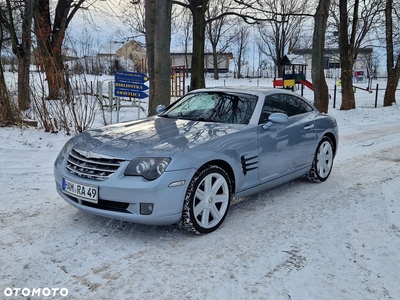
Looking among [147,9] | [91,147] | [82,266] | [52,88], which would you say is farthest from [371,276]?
[147,9]

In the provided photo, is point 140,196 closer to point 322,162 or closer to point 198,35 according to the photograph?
point 322,162

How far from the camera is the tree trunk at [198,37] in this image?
1588 cm

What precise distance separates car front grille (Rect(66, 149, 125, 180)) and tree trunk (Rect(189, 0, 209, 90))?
13168 millimetres

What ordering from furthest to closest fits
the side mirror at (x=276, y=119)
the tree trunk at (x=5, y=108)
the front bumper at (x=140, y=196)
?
the tree trunk at (x=5, y=108) → the side mirror at (x=276, y=119) → the front bumper at (x=140, y=196)

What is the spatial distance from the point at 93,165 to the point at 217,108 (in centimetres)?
189

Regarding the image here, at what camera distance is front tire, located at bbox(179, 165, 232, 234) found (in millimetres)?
3670

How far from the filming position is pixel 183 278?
9.90ft

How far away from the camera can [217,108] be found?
16.1 feet

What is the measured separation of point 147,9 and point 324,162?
772 cm

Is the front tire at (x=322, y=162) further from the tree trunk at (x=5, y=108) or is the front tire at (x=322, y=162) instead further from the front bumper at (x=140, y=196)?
the tree trunk at (x=5, y=108)

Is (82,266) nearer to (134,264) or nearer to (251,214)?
A: (134,264)

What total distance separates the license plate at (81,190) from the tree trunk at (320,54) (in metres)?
11.6

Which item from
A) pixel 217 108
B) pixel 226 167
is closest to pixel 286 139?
pixel 217 108

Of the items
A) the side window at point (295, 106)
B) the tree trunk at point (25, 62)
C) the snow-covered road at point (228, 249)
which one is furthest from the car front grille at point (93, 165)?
the tree trunk at point (25, 62)
